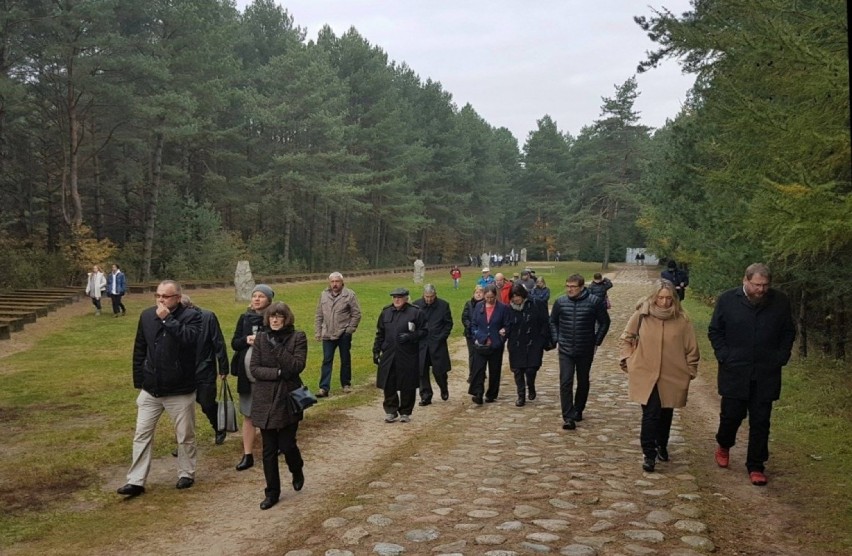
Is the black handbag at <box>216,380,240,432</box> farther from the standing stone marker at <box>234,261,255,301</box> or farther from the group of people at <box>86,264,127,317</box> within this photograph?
the standing stone marker at <box>234,261,255,301</box>

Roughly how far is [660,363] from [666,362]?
62 mm

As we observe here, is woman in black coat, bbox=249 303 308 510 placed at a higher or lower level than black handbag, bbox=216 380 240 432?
higher

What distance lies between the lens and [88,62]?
86.6 ft

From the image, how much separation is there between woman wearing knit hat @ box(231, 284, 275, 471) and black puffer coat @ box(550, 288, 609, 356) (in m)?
3.70

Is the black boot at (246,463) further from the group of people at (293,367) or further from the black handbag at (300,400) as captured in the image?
the black handbag at (300,400)

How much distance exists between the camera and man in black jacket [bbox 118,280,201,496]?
5.77m

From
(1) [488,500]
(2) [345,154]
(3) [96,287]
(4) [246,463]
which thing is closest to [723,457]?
(1) [488,500]

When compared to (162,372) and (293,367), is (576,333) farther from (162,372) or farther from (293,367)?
(162,372)

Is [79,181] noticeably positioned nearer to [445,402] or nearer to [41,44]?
[41,44]

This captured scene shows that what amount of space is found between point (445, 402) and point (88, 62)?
24555 mm

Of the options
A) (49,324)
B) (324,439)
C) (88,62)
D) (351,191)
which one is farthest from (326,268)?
(324,439)

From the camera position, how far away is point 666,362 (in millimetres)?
6176

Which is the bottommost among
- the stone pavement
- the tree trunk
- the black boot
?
the black boot

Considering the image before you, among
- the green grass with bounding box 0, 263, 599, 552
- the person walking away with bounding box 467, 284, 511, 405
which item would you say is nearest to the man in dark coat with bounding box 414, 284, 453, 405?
the person walking away with bounding box 467, 284, 511, 405
